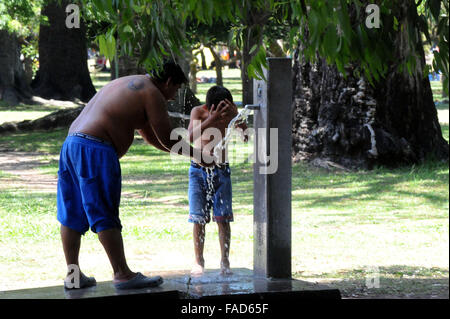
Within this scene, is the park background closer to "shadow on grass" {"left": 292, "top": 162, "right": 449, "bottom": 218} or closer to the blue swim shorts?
"shadow on grass" {"left": 292, "top": 162, "right": 449, "bottom": 218}

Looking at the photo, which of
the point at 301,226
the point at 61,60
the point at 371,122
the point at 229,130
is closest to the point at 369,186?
the point at 371,122

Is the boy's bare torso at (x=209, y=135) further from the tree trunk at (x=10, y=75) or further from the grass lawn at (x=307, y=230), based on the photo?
the tree trunk at (x=10, y=75)

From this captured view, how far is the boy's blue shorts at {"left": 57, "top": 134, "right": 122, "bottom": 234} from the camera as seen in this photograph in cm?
507

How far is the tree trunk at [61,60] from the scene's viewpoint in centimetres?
2512

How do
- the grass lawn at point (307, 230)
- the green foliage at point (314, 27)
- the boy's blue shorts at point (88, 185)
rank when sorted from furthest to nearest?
1. the grass lawn at point (307, 230)
2. the boy's blue shorts at point (88, 185)
3. the green foliage at point (314, 27)

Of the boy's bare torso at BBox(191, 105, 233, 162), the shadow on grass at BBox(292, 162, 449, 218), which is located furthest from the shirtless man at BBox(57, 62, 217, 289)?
the shadow on grass at BBox(292, 162, 449, 218)

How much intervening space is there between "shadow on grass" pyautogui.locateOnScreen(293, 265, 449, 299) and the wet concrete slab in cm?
79

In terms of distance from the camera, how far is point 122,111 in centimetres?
531

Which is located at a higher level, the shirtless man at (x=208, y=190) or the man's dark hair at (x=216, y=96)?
the man's dark hair at (x=216, y=96)

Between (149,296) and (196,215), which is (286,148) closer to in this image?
(196,215)

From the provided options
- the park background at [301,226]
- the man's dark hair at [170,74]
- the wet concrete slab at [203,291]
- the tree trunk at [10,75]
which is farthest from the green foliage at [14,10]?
the wet concrete slab at [203,291]

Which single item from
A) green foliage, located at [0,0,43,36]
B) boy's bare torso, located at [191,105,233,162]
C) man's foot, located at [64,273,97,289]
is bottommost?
man's foot, located at [64,273,97,289]

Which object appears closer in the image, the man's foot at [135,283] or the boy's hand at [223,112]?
the man's foot at [135,283]

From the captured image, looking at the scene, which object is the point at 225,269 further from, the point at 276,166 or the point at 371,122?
the point at 371,122
